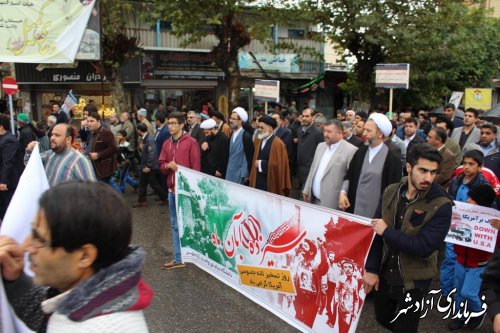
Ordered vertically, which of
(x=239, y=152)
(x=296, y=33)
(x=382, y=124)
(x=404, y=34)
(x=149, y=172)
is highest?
(x=296, y=33)

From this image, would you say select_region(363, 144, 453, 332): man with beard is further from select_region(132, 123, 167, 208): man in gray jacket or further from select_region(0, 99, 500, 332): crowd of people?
select_region(132, 123, 167, 208): man in gray jacket

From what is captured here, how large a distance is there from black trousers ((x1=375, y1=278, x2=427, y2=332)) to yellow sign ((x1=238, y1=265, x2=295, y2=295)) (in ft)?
3.08

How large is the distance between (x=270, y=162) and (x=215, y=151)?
1732mm

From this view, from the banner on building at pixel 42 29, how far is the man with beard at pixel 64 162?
576 cm

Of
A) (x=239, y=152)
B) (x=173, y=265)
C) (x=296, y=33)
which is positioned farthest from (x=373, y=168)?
(x=296, y=33)

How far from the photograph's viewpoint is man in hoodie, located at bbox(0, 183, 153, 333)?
4.43 ft

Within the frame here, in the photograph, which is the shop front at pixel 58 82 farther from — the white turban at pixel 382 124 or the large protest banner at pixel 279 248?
the white turban at pixel 382 124

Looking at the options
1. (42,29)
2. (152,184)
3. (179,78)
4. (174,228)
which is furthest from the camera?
(179,78)

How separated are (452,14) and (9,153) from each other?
50.9ft

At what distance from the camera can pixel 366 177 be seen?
498 centimetres

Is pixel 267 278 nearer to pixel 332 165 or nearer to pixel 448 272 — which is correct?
pixel 332 165

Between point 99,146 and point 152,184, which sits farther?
point 152,184

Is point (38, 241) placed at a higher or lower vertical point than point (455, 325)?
higher

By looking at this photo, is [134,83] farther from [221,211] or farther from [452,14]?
[221,211]
